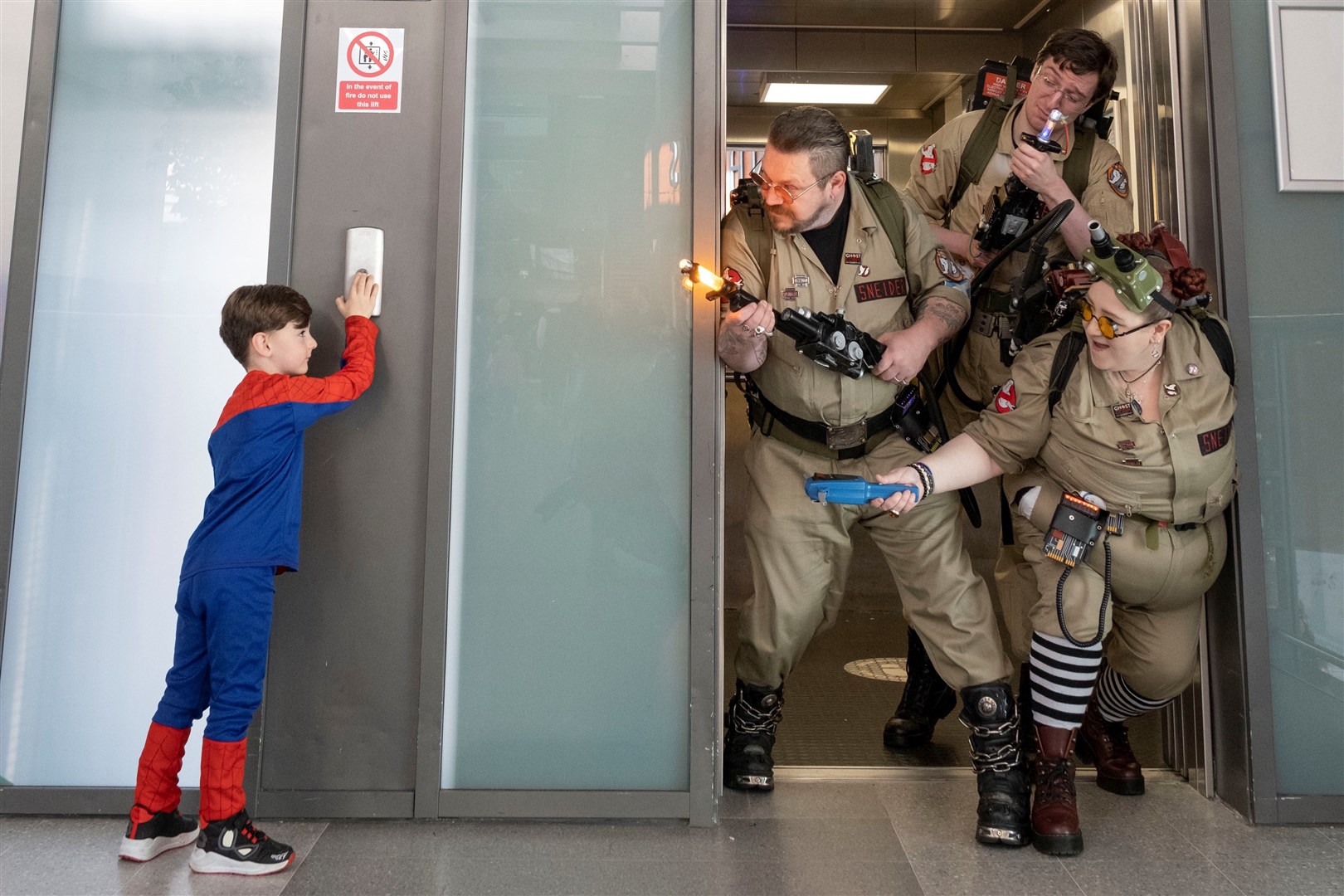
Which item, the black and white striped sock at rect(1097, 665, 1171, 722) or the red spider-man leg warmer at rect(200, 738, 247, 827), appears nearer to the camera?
the red spider-man leg warmer at rect(200, 738, 247, 827)

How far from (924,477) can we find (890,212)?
0.75 metres

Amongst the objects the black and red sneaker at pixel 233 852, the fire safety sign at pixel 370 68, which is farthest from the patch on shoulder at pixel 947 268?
the black and red sneaker at pixel 233 852

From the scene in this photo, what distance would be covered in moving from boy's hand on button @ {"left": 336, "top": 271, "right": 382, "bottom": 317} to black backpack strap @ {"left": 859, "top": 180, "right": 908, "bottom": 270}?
4.41ft

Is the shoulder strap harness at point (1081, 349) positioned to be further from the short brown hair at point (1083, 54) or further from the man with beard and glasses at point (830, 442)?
the short brown hair at point (1083, 54)

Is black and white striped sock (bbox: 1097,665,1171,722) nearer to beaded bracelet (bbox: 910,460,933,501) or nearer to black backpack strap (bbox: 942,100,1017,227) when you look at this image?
beaded bracelet (bbox: 910,460,933,501)

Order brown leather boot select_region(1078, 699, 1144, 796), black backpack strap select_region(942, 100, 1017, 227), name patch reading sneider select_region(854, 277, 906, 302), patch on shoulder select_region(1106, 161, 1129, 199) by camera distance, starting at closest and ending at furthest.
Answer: name patch reading sneider select_region(854, 277, 906, 302) → brown leather boot select_region(1078, 699, 1144, 796) → patch on shoulder select_region(1106, 161, 1129, 199) → black backpack strap select_region(942, 100, 1017, 227)

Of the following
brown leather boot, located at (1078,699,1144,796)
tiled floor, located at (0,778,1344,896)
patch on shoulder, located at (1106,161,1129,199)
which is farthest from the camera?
patch on shoulder, located at (1106,161,1129,199)

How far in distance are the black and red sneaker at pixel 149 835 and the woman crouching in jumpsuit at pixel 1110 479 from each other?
187 cm

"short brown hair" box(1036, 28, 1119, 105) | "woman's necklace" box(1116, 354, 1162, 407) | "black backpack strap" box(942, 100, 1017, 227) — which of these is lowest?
"woman's necklace" box(1116, 354, 1162, 407)

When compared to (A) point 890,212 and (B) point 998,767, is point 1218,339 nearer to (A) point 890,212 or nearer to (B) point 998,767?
(A) point 890,212

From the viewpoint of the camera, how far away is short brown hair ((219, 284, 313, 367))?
92.5 inches

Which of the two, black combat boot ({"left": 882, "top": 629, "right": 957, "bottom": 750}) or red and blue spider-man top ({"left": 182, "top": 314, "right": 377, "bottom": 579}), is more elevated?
red and blue spider-man top ({"left": 182, "top": 314, "right": 377, "bottom": 579})

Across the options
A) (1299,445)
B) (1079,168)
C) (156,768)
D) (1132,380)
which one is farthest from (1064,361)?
(156,768)

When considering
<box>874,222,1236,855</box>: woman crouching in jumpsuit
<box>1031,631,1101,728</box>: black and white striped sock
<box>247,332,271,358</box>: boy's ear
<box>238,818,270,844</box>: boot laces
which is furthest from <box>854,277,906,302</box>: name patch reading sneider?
→ <box>238,818,270,844</box>: boot laces
